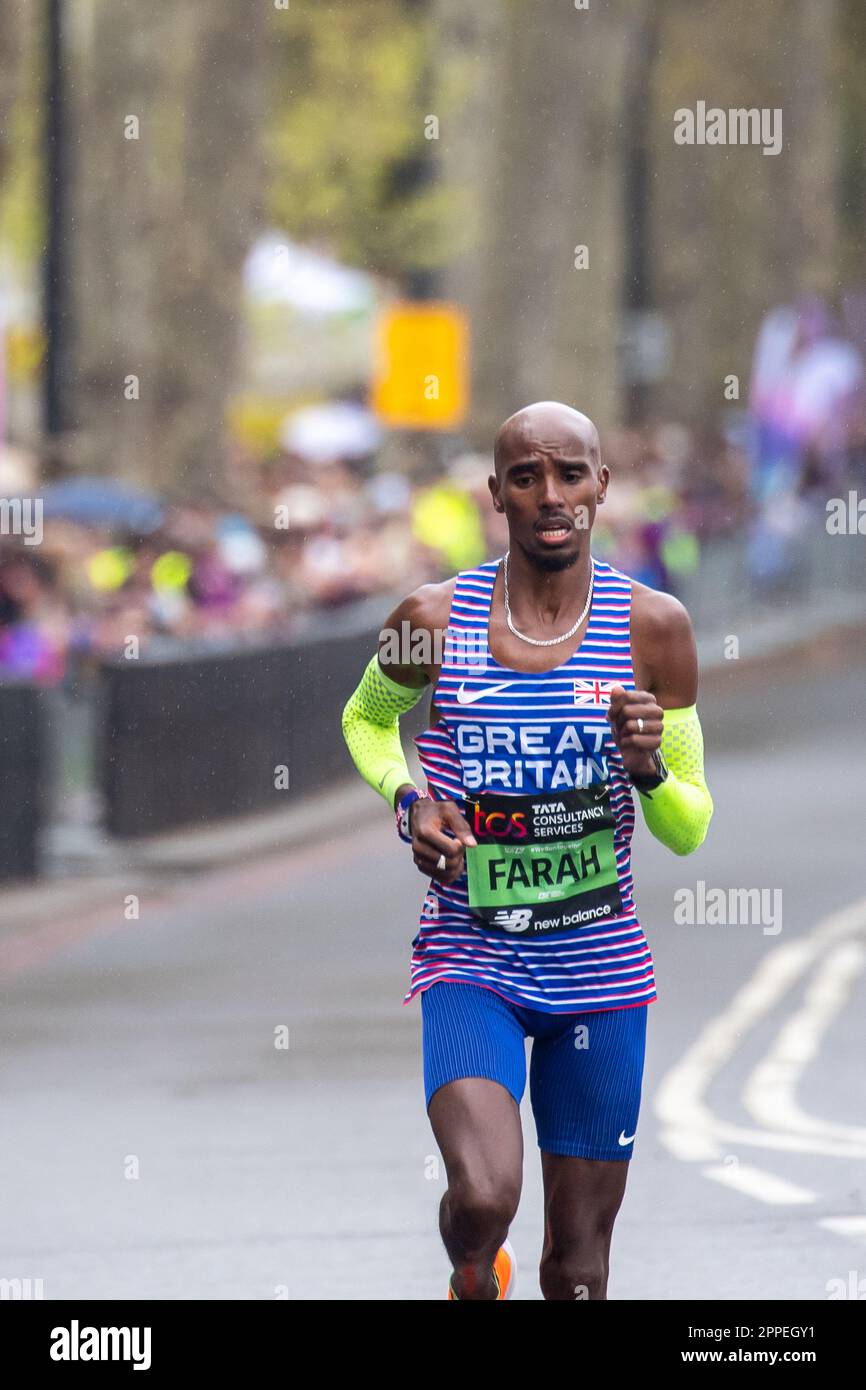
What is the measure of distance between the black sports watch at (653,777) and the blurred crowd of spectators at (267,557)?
10075 mm

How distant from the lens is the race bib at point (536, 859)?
5.59 meters

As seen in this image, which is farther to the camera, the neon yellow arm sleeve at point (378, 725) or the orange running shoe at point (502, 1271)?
the neon yellow arm sleeve at point (378, 725)

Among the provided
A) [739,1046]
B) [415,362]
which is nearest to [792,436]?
[415,362]

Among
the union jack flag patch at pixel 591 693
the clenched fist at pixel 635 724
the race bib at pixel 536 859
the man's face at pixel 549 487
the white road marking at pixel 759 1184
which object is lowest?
the white road marking at pixel 759 1184

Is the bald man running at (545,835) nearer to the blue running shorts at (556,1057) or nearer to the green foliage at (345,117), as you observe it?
the blue running shorts at (556,1057)

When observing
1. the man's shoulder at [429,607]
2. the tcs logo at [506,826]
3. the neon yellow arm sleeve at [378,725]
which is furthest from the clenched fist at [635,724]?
the neon yellow arm sleeve at [378,725]

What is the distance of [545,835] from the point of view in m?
5.60

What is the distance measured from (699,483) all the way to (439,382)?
26.5ft

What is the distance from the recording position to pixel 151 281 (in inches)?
1061

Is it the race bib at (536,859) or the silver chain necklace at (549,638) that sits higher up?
the silver chain necklace at (549,638)

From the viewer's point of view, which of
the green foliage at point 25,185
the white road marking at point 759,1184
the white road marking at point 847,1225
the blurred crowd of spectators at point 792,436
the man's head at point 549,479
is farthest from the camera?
the green foliage at point 25,185

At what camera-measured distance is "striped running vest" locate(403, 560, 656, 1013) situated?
18.3ft

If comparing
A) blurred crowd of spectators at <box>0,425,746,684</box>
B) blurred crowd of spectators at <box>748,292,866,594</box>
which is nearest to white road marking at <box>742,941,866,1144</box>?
blurred crowd of spectators at <box>0,425,746,684</box>

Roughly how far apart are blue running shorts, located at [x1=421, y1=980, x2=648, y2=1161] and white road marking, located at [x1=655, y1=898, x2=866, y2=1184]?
Answer: 3.64 metres
